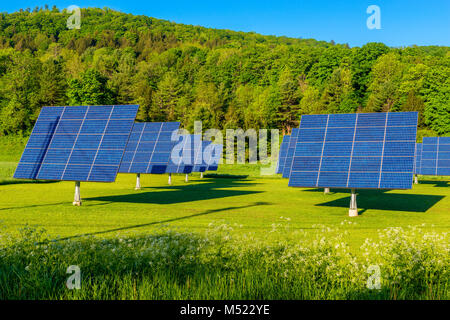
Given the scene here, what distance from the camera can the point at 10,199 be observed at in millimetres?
26938

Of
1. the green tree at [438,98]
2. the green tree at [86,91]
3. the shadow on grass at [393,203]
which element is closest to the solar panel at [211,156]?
the shadow on grass at [393,203]

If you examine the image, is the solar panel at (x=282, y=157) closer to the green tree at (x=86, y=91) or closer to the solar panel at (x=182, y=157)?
the solar panel at (x=182, y=157)

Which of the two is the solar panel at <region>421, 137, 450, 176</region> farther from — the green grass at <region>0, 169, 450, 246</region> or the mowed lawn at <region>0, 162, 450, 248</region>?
the mowed lawn at <region>0, 162, 450, 248</region>

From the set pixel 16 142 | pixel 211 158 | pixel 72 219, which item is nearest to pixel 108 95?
pixel 16 142

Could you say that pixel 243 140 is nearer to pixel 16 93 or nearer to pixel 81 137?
pixel 16 93

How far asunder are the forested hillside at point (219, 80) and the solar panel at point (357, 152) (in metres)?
67.7

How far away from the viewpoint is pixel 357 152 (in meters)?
21.7

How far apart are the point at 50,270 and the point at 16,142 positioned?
308 feet

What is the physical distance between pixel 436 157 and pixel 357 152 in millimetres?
24266

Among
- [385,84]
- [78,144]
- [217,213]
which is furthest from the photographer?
[385,84]

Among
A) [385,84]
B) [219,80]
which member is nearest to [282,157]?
[385,84]

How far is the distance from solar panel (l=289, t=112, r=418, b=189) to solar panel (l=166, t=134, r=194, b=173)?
19768 millimetres

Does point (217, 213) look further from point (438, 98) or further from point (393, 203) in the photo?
point (438, 98)

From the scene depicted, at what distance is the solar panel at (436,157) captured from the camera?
132 ft
